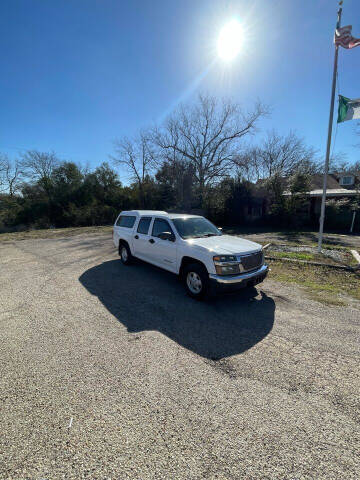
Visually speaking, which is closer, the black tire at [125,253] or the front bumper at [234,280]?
the front bumper at [234,280]

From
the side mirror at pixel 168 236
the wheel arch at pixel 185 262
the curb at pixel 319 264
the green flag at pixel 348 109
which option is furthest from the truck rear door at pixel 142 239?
the green flag at pixel 348 109

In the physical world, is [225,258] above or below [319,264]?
above

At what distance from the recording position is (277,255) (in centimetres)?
797

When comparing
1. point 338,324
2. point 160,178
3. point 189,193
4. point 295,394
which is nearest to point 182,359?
point 295,394

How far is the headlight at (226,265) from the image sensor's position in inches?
158

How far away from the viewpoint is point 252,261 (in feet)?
14.4

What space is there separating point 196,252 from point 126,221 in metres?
3.54

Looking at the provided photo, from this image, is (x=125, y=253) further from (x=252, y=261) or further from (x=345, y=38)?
(x=345, y=38)

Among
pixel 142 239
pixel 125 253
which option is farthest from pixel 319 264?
pixel 125 253

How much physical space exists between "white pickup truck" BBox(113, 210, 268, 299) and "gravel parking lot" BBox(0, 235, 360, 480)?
23.2 inches

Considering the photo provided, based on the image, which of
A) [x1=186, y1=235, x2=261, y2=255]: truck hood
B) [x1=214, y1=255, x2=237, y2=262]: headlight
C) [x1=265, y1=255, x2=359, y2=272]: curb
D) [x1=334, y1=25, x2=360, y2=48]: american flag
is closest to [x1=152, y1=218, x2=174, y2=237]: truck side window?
[x1=186, y1=235, x2=261, y2=255]: truck hood

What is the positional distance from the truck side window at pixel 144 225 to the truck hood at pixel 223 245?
172 centimetres

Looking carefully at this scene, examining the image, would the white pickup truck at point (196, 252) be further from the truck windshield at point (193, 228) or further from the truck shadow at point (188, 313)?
the truck shadow at point (188, 313)

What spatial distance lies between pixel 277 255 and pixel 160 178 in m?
22.3
